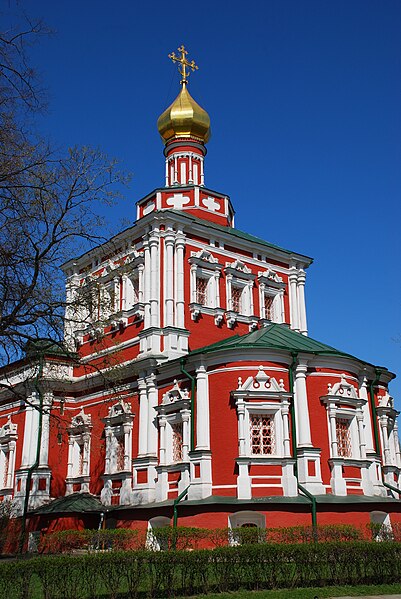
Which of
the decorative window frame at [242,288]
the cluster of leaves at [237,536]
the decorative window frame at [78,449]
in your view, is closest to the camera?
the cluster of leaves at [237,536]

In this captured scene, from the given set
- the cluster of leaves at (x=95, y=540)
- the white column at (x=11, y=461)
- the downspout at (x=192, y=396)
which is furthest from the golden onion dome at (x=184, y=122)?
the cluster of leaves at (x=95, y=540)

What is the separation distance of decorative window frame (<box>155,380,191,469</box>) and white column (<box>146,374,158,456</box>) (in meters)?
0.28

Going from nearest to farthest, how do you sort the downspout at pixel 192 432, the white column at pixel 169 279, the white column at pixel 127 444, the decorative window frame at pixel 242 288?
the downspout at pixel 192 432, the white column at pixel 127 444, the white column at pixel 169 279, the decorative window frame at pixel 242 288

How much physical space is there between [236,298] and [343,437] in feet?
20.2

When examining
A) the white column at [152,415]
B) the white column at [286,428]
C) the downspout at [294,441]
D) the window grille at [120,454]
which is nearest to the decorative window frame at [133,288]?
the white column at [152,415]

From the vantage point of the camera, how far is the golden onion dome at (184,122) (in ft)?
78.7

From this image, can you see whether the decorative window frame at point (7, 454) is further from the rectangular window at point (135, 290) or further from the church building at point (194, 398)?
the rectangular window at point (135, 290)

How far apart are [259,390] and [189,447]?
7.26ft

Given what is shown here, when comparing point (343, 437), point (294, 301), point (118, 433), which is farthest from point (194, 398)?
point (294, 301)

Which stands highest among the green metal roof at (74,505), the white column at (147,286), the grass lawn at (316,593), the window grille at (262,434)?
the white column at (147,286)

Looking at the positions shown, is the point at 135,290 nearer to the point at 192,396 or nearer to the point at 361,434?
the point at 192,396

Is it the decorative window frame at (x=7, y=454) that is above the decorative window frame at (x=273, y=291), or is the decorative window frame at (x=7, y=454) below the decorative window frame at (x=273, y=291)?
below

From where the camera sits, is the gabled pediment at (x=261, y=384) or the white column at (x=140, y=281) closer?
the gabled pediment at (x=261, y=384)

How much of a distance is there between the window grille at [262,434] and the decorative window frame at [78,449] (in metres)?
6.48
